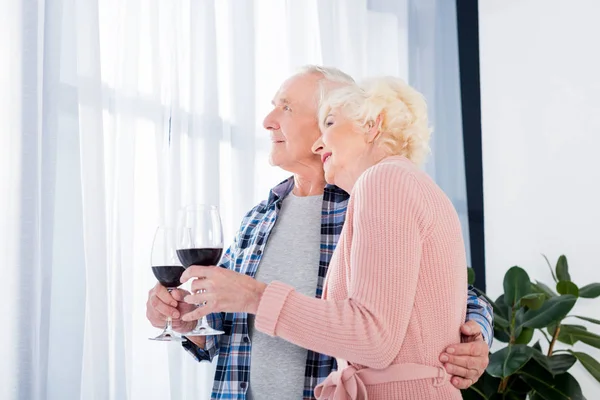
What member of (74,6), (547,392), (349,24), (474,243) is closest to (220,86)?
(74,6)

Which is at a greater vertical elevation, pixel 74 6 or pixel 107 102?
pixel 74 6

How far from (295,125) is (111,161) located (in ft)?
1.84

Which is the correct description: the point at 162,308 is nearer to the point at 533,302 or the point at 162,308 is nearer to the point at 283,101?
the point at 283,101

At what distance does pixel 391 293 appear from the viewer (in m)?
1.17

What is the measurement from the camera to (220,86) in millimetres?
2631

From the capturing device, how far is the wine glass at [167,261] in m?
1.42

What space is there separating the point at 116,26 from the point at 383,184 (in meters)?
1.25

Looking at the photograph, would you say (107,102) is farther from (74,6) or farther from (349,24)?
(349,24)

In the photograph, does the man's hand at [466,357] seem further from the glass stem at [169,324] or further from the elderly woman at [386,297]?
the glass stem at [169,324]

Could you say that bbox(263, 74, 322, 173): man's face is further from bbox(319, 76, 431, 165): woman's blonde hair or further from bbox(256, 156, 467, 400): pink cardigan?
bbox(256, 156, 467, 400): pink cardigan

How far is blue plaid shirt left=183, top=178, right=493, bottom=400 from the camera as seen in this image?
1691 mm

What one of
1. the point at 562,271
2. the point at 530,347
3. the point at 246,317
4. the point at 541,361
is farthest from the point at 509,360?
the point at 246,317

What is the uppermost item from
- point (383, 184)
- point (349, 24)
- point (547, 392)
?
point (349, 24)

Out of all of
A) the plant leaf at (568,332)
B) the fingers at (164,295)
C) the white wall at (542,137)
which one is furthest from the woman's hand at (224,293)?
the white wall at (542,137)
